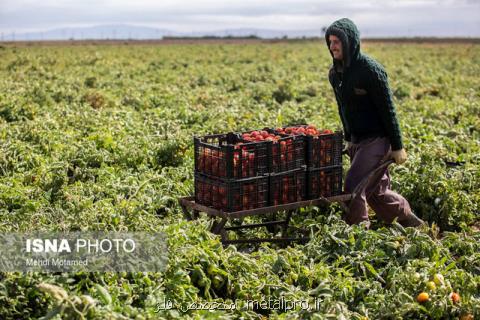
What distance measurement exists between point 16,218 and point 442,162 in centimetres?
532

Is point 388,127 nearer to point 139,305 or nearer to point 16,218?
point 139,305

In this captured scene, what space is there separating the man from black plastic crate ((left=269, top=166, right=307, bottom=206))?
555mm

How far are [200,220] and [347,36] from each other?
7.22 ft

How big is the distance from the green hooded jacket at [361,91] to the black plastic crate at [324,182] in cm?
49

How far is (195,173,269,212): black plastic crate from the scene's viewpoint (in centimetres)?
606

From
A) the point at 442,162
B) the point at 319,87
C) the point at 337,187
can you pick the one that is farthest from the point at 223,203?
the point at 319,87

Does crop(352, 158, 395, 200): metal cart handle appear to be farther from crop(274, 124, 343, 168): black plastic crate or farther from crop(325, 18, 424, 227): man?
crop(274, 124, 343, 168): black plastic crate

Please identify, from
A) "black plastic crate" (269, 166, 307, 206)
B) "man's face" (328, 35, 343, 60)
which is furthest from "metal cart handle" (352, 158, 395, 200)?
"man's face" (328, 35, 343, 60)

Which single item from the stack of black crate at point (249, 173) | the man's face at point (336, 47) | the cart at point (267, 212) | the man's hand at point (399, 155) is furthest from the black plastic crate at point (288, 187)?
the man's face at point (336, 47)

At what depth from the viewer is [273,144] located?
6.32 m

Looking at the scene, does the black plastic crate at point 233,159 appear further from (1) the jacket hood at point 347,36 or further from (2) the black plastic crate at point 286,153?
(1) the jacket hood at point 347,36

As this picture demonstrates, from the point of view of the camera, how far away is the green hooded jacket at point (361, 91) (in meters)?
6.55

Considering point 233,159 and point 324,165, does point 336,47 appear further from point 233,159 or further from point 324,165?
point 233,159

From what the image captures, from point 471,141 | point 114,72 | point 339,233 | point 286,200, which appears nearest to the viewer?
point 339,233
